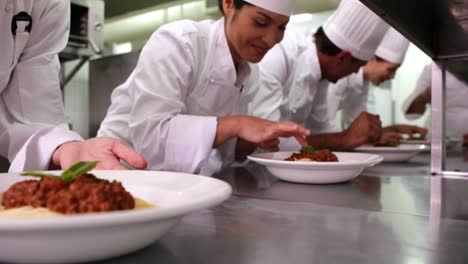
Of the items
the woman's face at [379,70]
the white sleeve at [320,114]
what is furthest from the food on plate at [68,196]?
the woman's face at [379,70]

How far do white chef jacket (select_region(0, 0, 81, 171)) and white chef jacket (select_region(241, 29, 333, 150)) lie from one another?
3.08 ft

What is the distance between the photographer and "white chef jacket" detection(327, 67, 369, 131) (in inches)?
132

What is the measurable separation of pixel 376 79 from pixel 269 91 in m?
1.58

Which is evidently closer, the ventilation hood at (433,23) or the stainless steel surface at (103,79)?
the ventilation hood at (433,23)

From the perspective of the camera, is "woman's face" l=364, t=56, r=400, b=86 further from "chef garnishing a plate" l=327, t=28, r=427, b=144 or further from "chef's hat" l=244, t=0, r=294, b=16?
"chef's hat" l=244, t=0, r=294, b=16

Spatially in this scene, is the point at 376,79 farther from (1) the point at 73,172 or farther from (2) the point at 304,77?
(1) the point at 73,172

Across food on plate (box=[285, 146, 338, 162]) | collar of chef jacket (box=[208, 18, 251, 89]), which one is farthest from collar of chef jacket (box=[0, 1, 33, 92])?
food on plate (box=[285, 146, 338, 162])

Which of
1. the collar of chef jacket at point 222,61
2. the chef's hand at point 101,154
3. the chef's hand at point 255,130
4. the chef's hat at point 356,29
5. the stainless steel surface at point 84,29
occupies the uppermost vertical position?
the stainless steel surface at point 84,29

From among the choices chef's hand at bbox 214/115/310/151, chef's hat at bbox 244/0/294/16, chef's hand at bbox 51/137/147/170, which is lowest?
chef's hand at bbox 51/137/147/170

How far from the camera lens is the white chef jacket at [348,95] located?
336 centimetres

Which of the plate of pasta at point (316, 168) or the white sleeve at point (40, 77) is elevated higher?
the white sleeve at point (40, 77)

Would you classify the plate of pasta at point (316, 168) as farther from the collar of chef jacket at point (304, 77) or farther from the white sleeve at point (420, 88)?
the white sleeve at point (420, 88)

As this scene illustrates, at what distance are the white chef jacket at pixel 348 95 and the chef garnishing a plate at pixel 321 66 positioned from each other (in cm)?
74

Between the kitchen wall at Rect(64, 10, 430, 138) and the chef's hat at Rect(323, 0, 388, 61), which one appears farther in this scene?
the kitchen wall at Rect(64, 10, 430, 138)
